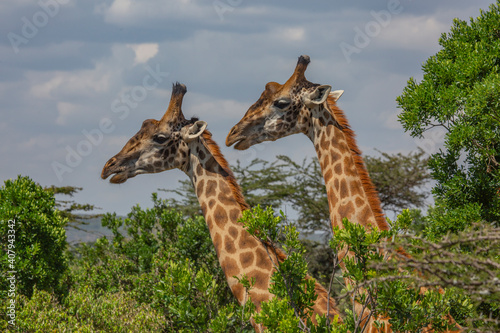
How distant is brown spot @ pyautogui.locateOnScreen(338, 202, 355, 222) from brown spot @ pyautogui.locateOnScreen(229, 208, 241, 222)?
56.1 inches

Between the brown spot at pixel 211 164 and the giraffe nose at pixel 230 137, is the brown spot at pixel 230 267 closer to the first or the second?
the brown spot at pixel 211 164

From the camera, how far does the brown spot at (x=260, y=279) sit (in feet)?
22.3

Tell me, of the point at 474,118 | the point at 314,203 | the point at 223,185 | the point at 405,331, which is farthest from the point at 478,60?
the point at 314,203

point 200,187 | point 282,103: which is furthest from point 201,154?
point 282,103

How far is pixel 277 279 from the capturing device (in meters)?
5.34

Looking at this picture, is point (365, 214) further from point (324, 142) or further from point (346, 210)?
point (324, 142)

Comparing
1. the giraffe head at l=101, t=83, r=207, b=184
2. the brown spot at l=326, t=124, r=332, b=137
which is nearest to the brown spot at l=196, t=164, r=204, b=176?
the giraffe head at l=101, t=83, r=207, b=184

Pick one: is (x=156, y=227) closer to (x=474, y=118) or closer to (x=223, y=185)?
(x=223, y=185)

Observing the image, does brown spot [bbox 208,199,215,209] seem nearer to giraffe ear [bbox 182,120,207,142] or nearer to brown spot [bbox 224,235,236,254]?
brown spot [bbox 224,235,236,254]

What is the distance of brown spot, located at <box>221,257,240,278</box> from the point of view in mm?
7062

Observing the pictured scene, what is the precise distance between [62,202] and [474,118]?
820 inches

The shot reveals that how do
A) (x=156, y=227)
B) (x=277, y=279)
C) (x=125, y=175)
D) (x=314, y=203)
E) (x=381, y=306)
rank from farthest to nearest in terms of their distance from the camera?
(x=314, y=203)
(x=156, y=227)
(x=125, y=175)
(x=277, y=279)
(x=381, y=306)

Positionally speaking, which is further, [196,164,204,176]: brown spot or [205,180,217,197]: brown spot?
[196,164,204,176]: brown spot

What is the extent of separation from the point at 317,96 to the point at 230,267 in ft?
9.98
